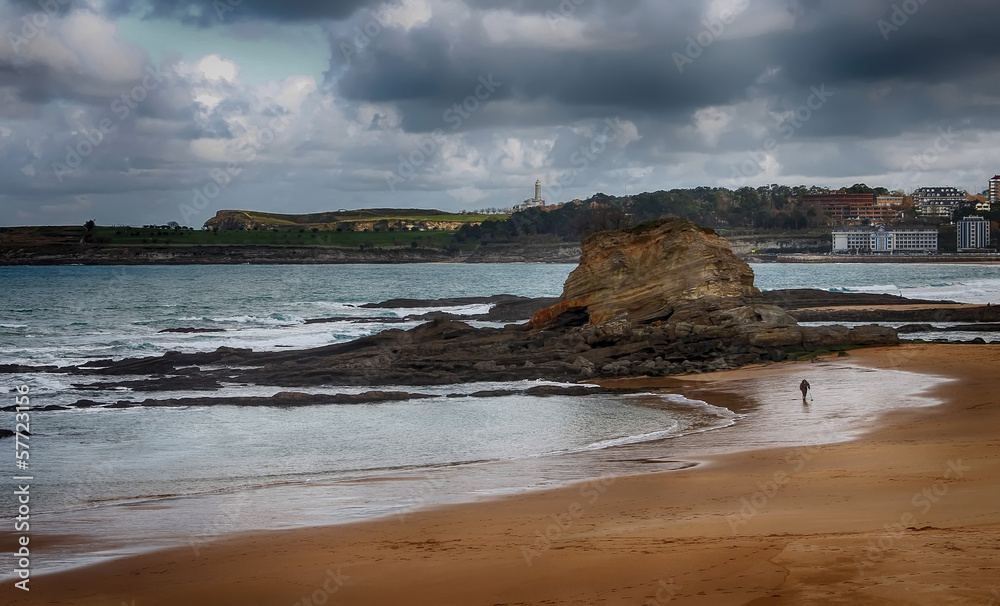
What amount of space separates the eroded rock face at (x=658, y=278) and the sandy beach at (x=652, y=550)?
67.6 ft

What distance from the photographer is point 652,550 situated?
9531 mm

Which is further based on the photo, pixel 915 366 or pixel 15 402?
pixel 915 366

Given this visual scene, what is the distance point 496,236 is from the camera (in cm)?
19800

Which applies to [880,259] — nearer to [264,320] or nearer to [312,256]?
[312,256]

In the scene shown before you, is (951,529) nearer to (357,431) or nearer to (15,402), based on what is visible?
(357,431)

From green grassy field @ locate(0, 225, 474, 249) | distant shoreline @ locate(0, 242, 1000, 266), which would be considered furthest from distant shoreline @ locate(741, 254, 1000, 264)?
green grassy field @ locate(0, 225, 474, 249)

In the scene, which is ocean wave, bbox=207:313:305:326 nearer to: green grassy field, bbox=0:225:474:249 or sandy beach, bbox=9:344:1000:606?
sandy beach, bbox=9:344:1000:606

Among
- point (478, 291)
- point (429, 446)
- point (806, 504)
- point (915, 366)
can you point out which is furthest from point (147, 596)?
point (478, 291)

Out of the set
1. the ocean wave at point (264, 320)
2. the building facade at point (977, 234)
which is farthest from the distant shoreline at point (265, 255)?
the ocean wave at point (264, 320)

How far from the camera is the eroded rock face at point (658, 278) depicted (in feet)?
115

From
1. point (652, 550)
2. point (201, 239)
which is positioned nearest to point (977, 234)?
point (201, 239)

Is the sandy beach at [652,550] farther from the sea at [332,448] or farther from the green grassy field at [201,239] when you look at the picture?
the green grassy field at [201,239]

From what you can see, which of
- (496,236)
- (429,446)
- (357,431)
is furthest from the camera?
(496,236)

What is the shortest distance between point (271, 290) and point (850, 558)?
90188mm
